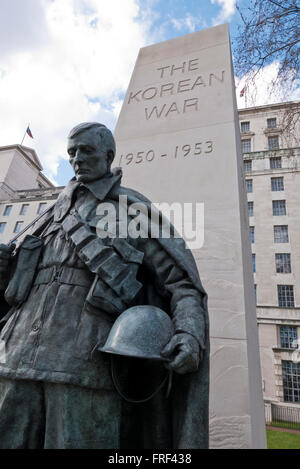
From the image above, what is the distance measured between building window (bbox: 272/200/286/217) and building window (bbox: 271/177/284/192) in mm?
1246

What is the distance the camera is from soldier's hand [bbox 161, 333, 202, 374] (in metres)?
1.48

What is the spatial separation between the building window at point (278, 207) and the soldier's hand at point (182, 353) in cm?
3012

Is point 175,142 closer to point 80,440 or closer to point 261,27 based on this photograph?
point 261,27

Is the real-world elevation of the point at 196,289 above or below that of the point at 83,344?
above

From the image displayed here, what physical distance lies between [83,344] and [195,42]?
18.2ft

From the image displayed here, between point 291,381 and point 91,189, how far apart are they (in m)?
27.2

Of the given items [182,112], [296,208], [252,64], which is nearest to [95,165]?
[182,112]

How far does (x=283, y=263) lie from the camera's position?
27.2 meters

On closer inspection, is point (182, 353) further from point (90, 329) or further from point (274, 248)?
point (274, 248)

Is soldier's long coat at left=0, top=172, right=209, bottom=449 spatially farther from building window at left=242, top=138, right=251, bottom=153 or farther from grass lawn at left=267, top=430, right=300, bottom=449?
building window at left=242, top=138, right=251, bottom=153

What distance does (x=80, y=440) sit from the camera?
1.55 m

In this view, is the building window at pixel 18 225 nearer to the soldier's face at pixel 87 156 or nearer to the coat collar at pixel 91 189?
the coat collar at pixel 91 189

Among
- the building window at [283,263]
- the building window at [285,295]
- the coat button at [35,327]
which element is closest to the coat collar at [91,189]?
the coat button at [35,327]

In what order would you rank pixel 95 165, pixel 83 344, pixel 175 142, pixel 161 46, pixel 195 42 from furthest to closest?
pixel 161 46 < pixel 195 42 < pixel 175 142 < pixel 95 165 < pixel 83 344
